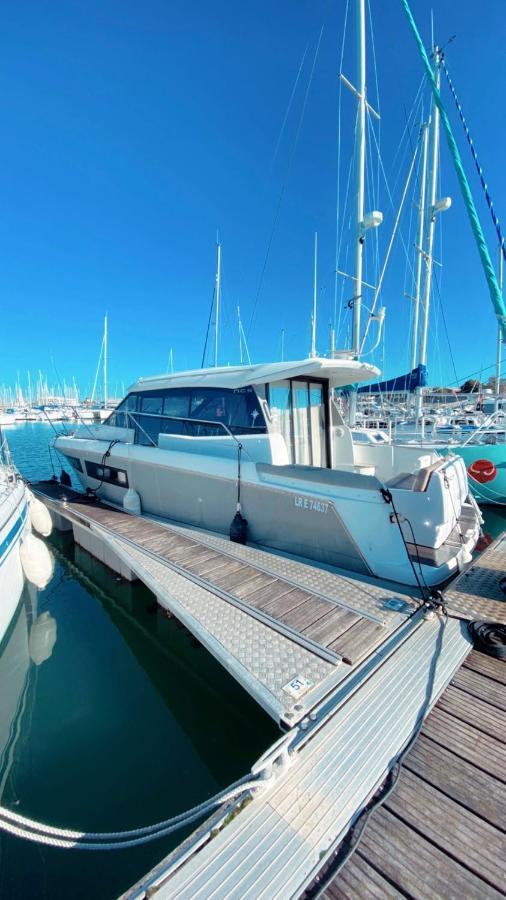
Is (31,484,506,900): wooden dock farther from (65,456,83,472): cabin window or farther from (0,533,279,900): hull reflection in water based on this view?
(65,456,83,472): cabin window

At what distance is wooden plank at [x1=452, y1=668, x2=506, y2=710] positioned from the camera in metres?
2.46

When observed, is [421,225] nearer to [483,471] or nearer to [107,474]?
[483,471]

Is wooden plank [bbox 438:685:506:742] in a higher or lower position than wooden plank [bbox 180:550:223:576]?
lower

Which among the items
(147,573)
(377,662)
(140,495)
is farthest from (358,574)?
(140,495)

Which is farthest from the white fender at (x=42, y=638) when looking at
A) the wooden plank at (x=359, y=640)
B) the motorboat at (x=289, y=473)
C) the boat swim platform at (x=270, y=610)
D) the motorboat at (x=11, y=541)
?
the wooden plank at (x=359, y=640)

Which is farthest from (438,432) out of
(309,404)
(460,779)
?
(460,779)

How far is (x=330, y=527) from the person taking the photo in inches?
176

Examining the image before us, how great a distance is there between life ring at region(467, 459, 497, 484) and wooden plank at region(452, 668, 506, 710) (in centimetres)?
821

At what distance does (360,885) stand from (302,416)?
5.23m

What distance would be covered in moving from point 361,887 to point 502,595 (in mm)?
2927

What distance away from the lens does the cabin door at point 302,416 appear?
19.2 feet

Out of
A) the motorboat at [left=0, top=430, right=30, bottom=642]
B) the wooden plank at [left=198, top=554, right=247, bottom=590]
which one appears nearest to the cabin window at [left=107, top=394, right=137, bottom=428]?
the motorboat at [left=0, top=430, right=30, bottom=642]

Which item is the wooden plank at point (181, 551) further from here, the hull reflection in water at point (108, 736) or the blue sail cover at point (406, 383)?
the blue sail cover at point (406, 383)

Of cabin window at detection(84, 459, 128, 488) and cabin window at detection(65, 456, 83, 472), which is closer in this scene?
cabin window at detection(84, 459, 128, 488)
